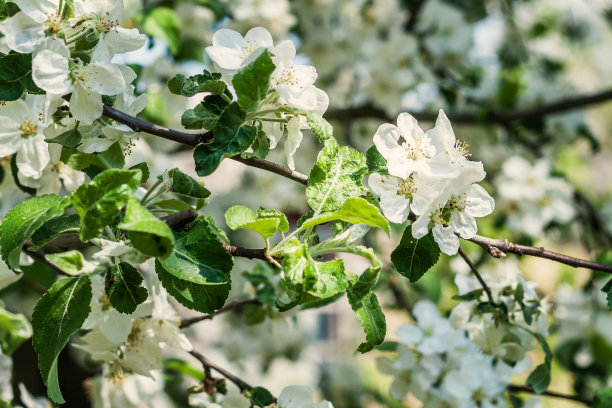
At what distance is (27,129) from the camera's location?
947mm

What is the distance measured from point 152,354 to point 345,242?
0.48m

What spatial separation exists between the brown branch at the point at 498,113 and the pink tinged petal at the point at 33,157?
1492 mm

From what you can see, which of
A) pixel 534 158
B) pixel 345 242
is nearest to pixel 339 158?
pixel 345 242

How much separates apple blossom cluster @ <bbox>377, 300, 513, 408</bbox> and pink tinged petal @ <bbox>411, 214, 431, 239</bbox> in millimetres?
565

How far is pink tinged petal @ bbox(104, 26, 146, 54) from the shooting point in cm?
80

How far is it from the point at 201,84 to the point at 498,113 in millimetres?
1968

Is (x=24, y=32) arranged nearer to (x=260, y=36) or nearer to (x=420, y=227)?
(x=260, y=36)

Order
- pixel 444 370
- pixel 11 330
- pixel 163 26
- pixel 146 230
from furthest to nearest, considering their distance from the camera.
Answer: pixel 163 26 → pixel 444 370 → pixel 11 330 → pixel 146 230

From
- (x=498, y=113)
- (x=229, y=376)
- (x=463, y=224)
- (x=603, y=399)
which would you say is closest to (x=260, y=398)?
(x=229, y=376)

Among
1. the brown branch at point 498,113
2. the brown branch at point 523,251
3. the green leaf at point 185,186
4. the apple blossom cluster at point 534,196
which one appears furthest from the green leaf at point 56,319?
the apple blossom cluster at point 534,196

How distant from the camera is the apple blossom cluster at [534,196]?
2.29 m

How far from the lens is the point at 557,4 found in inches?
140

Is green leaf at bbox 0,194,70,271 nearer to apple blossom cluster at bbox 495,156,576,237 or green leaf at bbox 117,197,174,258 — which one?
green leaf at bbox 117,197,174,258

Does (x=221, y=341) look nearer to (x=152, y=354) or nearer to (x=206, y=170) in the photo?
(x=152, y=354)
